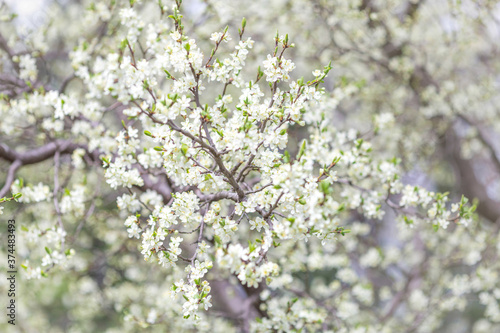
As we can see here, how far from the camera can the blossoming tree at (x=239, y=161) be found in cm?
214

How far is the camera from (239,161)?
223 cm

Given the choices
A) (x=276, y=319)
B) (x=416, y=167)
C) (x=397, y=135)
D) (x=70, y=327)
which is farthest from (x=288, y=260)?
(x=70, y=327)

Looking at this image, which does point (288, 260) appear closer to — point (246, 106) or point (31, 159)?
point (246, 106)

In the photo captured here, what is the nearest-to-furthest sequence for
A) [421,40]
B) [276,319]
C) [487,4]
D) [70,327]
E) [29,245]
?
[276,319] < [487,4] < [29,245] < [421,40] < [70,327]

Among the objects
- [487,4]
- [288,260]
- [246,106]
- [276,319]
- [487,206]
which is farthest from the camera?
[487,206]

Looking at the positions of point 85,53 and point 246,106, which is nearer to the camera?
point 246,106

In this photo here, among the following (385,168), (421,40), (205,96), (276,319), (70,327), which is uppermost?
(205,96)

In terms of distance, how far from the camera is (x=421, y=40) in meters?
6.25

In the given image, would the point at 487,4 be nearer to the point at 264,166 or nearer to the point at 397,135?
the point at 397,135

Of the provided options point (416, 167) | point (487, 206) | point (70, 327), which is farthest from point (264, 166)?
point (70, 327)

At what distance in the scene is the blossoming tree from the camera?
2.14m

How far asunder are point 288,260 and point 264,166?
6.80 ft

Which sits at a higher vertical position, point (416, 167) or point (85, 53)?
point (85, 53)

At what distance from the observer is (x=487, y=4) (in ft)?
15.0
